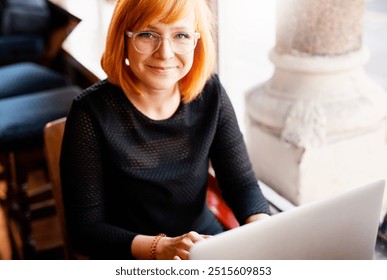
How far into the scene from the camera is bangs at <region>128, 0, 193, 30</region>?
1.17 metres

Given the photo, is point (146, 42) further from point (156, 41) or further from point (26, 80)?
point (26, 80)

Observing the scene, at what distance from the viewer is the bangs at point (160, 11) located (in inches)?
46.2

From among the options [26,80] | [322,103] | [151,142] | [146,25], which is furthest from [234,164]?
[26,80]

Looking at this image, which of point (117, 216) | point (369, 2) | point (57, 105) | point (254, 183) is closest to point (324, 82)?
point (369, 2)

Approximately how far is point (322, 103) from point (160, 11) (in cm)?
66

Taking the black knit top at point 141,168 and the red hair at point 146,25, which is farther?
the black knit top at point 141,168

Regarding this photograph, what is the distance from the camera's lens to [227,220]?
1.64 m

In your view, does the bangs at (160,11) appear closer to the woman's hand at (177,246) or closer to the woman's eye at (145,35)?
the woman's eye at (145,35)

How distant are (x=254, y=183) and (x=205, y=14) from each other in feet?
1.63

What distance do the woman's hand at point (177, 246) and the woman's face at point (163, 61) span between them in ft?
1.26

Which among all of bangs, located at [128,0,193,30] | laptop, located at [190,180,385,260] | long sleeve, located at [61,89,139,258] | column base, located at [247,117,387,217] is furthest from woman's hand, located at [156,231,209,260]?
column base, located at [247,117,387,217]

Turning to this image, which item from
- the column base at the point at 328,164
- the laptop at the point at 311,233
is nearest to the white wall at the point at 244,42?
the column base at the point at 328,164
